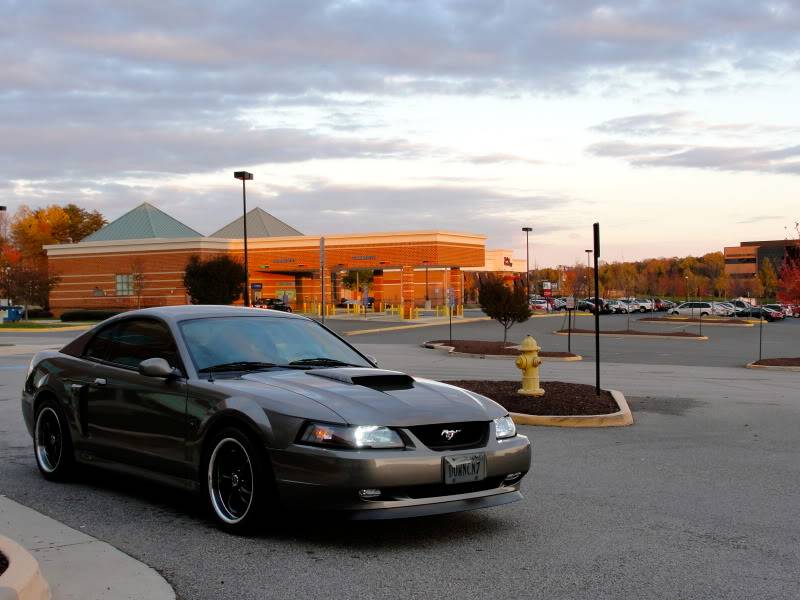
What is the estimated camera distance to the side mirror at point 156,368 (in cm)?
694

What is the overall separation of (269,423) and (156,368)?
3.92ft

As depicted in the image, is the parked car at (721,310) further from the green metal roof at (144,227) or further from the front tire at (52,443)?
the front tire at (52,443)

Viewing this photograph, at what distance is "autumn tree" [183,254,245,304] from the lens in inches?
2142

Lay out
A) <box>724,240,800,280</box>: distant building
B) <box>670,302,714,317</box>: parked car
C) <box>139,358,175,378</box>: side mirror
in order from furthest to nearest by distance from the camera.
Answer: <box>724,240,800,280</box>: distant building
<box>670,302,714,317</box>: parked car
<box>139,358,175,378</box>: side mirror

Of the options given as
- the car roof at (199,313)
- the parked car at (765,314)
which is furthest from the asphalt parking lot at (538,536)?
the parked car at (765,314)

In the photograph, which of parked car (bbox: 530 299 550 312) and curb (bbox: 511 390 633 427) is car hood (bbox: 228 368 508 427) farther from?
parked car (bbox: 530 299 550 312)

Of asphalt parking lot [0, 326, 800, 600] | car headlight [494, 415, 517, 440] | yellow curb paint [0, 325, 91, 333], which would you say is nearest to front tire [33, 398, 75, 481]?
asphalt parking lot [0, 326, 800, 600]

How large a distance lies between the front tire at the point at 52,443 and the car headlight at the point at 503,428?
3.76 meters

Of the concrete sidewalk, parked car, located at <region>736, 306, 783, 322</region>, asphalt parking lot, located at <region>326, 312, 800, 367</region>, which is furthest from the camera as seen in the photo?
parked car, located at <region>736, 306, 783, 322</region>

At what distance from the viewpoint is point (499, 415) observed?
6.77 m

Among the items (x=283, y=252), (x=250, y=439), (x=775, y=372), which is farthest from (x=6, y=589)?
(x=283, y=252)

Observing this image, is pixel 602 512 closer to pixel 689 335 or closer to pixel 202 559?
pixel 202 559

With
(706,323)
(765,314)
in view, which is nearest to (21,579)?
(706,323)

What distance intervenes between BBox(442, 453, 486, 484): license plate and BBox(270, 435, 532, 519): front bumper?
0.13 feet
